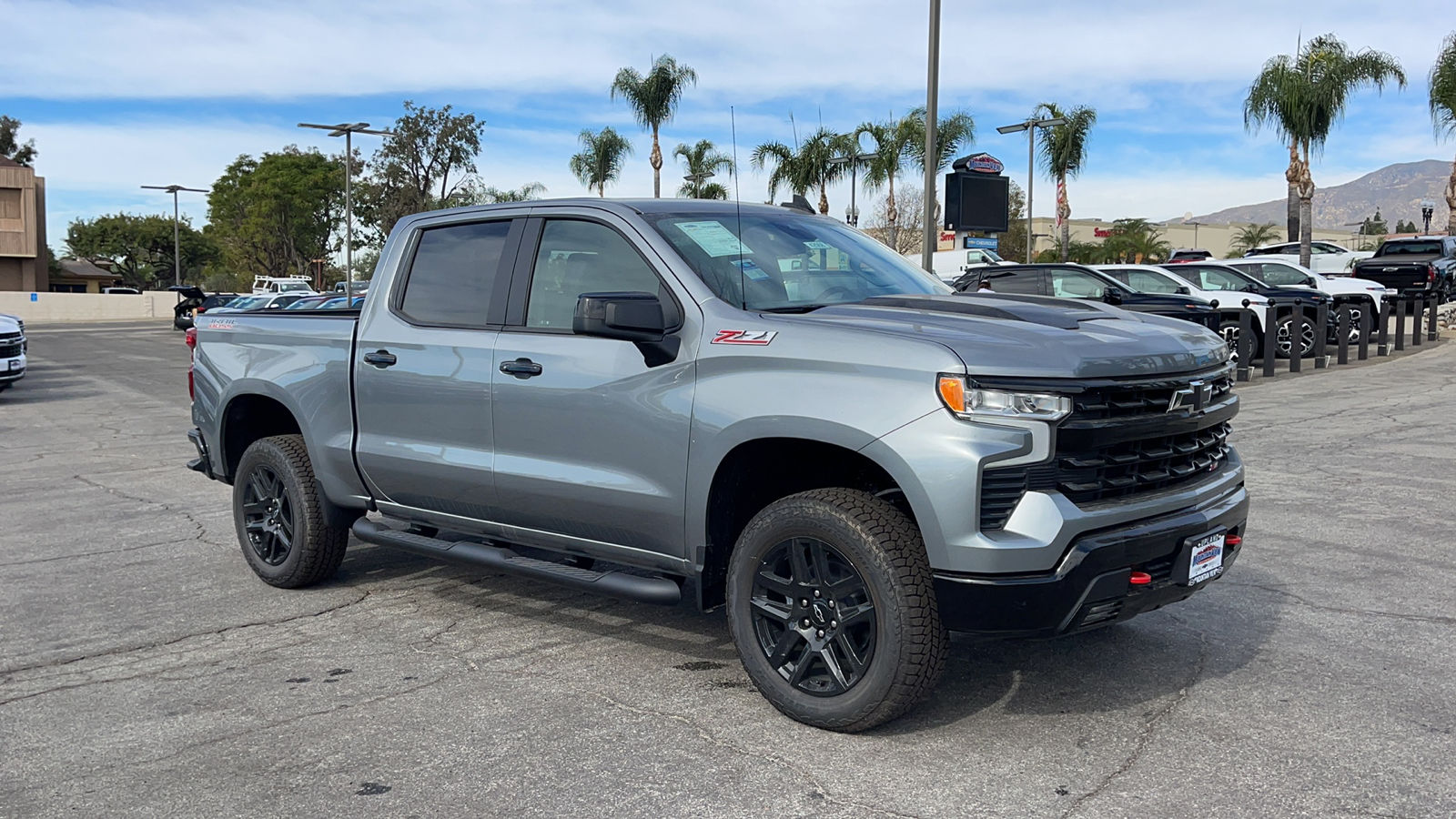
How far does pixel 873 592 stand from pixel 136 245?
10484cm

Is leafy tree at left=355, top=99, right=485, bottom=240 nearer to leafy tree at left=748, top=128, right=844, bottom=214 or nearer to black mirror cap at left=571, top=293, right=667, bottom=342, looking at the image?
leafy tree at left=748, top=128, right=844, bottom=214

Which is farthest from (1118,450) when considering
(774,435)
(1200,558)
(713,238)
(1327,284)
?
(1327,284)

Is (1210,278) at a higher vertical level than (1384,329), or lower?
higher

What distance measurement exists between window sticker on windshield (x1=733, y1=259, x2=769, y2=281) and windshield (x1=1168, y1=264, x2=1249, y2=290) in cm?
1639

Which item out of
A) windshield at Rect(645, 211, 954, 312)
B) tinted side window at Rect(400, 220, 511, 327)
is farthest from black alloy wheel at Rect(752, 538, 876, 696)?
tinted side window at Rect(400, 220, 511, 327)

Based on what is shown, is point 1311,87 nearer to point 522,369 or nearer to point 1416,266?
point 1416,266

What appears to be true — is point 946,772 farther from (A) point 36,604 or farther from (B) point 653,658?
(A) point 36,604

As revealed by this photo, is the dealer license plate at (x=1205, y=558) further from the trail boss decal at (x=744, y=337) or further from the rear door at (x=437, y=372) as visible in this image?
the rear door at (x=437, y=372)

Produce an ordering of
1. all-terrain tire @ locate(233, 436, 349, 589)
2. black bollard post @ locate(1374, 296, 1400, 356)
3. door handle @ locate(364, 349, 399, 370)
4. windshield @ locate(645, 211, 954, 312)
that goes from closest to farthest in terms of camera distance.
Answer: windshield @ locate(645, 211, 954, 312)
door handle @ locate(364, 349, 399, 370)
all-terrain tire @ locate(233, 436, 349, 589)
black bollard post @ locate(1374, 296, 1400, 356)

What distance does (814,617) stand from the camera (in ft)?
13.7

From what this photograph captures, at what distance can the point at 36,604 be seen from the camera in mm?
6043

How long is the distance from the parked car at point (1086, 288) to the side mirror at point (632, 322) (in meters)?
13.3

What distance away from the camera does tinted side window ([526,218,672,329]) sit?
4867 mm

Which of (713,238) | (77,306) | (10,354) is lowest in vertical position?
(10,354)
